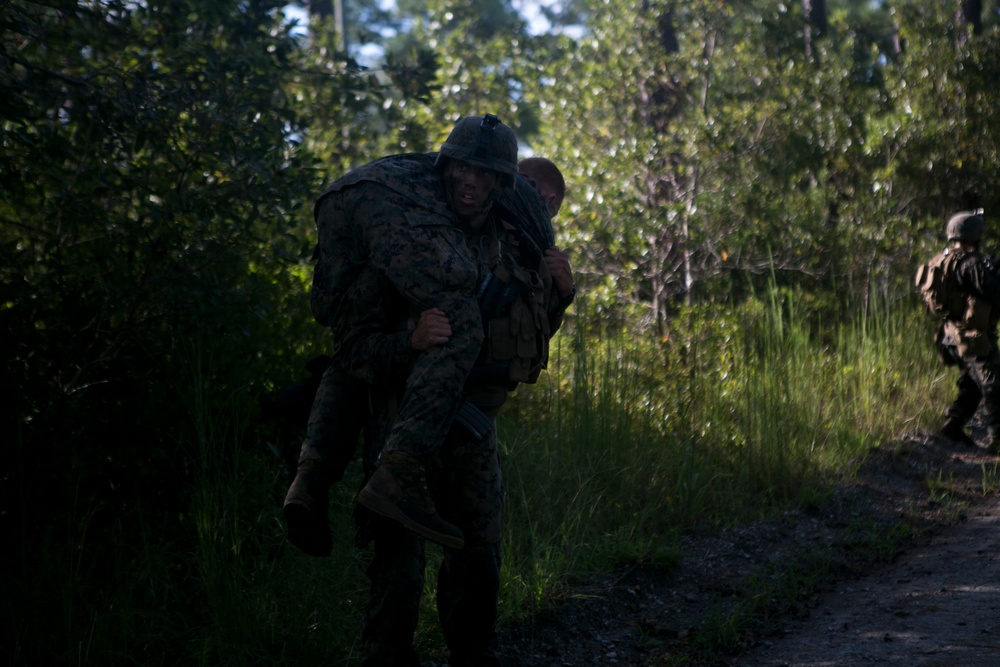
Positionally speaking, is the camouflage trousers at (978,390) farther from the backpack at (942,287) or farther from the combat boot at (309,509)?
the combat boot at (309,509)

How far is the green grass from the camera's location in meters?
3.89

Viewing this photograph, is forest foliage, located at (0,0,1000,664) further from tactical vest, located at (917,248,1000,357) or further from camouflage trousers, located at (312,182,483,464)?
tactical vest, located at (917,248,1000,357)

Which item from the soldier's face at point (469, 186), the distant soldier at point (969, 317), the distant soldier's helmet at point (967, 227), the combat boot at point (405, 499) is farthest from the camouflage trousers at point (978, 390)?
the combat boot at point (405, 499)

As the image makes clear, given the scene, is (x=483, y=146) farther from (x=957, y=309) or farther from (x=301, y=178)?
(x=957, y=309)

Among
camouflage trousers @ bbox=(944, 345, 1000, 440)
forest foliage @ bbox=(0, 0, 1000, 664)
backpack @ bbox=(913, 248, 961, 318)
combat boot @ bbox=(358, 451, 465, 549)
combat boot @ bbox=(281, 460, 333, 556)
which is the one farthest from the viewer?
backpack @ bbox=(913, 248, 961, 318)

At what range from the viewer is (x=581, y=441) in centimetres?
562

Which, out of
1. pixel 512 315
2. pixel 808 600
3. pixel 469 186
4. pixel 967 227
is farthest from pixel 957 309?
pixel 469 186

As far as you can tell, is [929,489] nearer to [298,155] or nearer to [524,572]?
[524,572]

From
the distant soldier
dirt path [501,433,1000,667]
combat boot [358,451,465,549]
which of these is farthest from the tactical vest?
combat boot [358,451,465,549]

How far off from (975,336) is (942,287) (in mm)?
455

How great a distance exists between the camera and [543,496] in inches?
210

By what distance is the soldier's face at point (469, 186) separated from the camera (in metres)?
3.50

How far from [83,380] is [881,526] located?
14.3 ft

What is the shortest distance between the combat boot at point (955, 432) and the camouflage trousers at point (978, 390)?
1.1 inches
